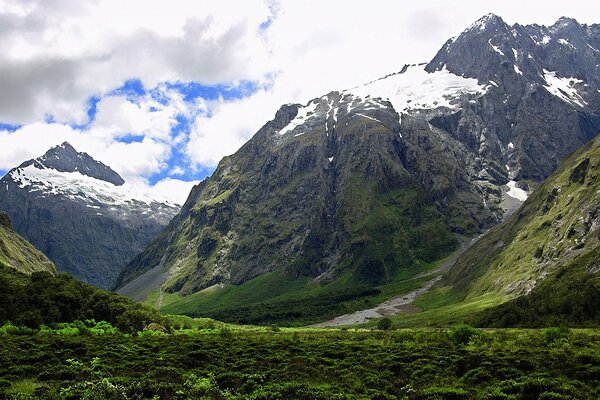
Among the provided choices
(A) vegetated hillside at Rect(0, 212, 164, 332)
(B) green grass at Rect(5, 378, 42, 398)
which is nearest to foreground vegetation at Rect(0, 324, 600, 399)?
(B) green grass at Rect(5, 378, 42, 398)

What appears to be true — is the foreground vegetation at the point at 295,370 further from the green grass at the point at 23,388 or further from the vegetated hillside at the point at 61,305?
the vegetated hillside at the point at 61,305

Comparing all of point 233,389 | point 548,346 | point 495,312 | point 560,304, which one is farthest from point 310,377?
point 495,312

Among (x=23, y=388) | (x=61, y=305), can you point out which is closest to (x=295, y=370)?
(x=23, y=388)

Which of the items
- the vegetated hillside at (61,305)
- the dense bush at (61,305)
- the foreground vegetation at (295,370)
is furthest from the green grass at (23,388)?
the vegetated hillside at (61,305)

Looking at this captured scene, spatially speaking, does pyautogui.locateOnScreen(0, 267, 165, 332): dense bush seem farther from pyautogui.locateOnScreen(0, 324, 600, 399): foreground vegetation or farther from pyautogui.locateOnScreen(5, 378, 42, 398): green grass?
pyautogui.locateOnScreen(5, 378, 42, 398): green grass

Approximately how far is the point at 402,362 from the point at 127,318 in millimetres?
66318

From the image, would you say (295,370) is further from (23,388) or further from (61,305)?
(61,305)

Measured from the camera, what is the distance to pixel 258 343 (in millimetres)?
69000

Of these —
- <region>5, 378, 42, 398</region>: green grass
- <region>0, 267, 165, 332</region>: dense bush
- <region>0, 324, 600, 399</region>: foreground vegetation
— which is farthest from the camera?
<region>0, 267, 165, 332</region>: dense bush

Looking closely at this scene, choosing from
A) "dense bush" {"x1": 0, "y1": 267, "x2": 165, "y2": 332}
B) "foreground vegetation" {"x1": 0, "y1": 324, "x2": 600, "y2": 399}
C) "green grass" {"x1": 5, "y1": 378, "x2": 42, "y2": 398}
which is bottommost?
"foreground vegetation" {"x1": 0, "y1": 324, "x2": 600, "y2": 399}

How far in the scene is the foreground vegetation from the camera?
36.5 m

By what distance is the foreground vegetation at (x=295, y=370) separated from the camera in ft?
120

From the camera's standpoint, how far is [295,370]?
4828 cm

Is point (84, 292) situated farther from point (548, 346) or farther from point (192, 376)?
point (548, 346)
